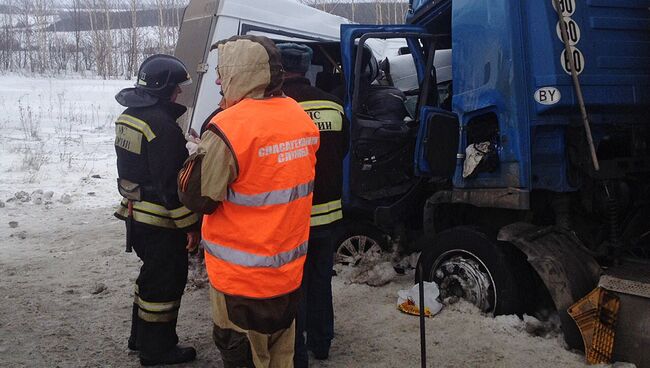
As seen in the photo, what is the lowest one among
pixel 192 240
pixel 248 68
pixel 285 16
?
pixel 192 240

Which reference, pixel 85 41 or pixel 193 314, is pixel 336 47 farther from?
pixel 85 41

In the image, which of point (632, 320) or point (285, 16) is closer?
point (632, 320)

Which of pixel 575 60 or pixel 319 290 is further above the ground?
pixel 575 60

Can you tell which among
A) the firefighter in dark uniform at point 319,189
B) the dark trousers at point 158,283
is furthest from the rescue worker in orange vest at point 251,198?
the dark trousers at point 158,283

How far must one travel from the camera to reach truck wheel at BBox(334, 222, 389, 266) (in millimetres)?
5129

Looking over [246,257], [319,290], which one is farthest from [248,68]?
[319,290]

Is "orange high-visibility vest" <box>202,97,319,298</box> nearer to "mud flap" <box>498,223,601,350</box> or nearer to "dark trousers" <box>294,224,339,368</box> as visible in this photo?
"dark trousers" <box>294,224,339,368</box>

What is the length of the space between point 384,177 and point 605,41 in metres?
2.02

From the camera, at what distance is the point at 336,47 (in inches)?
246

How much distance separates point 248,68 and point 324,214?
113 centimetres

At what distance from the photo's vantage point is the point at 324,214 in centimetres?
313

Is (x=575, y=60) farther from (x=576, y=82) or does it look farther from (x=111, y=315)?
(x=111, y=315)

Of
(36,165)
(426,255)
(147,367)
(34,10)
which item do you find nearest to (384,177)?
(426,255)

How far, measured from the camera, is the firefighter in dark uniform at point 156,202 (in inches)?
123
